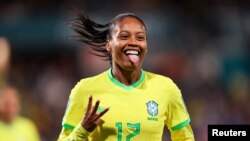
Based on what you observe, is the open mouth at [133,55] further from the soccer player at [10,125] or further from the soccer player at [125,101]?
the soccer player at [10,125]

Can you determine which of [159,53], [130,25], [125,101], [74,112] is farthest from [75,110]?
[159,53]

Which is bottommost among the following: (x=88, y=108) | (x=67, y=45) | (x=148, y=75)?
(x=88, y=108)

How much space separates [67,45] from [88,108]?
13.2 ft

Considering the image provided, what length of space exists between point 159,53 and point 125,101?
143 inches

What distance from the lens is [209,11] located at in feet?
23.2

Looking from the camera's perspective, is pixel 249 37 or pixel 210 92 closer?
pixel 210 92

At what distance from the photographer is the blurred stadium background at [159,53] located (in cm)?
605

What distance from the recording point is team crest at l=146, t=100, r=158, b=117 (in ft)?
9.53

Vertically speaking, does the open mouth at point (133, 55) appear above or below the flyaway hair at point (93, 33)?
below

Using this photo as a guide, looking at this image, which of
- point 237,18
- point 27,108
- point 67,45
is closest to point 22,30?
point 67,45

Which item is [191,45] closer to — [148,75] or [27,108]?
[27,108]

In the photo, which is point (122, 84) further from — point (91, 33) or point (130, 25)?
point (91, 33)

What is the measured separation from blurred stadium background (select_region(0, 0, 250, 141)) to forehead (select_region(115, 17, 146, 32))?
9.77ft

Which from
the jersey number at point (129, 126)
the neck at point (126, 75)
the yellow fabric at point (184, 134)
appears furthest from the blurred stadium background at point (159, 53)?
the jersey number at point (129, 126)
